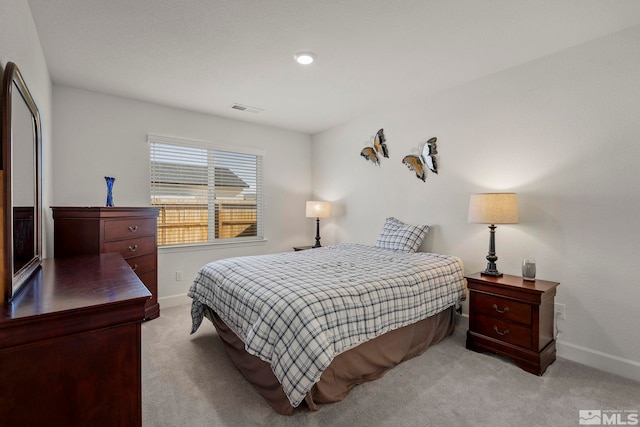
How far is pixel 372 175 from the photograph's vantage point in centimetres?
403

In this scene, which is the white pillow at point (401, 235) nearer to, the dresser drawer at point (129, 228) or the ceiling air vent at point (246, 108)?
the ceiling air vent at point (246, 108)

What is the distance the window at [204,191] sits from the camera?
3721mm

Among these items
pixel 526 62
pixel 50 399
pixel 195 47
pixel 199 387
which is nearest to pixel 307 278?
pixel 199 387

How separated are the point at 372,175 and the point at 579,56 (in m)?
2.25

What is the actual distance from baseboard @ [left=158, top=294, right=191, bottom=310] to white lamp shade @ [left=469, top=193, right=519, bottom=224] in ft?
11.2

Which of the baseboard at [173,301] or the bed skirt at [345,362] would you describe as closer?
the bed skirt at [345,362]

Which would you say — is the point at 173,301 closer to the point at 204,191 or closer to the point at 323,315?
the point at 204,191

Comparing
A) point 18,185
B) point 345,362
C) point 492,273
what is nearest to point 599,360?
point 492,273

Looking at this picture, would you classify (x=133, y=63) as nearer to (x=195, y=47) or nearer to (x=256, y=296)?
(x=195, y=47)

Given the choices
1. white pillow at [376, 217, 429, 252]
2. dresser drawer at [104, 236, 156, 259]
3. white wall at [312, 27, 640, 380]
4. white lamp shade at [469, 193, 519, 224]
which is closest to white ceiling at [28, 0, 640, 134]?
white wall at [312, 27, 640, 380]

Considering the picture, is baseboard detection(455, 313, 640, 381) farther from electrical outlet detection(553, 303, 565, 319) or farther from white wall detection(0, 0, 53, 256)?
white wall detection(0, 0, 53, 256)

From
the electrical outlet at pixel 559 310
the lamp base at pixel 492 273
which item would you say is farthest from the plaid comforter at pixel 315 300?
the electrical outlet at pixel 559 310

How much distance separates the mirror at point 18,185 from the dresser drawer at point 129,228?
0.96 m

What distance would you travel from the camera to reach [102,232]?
2.61 meters
